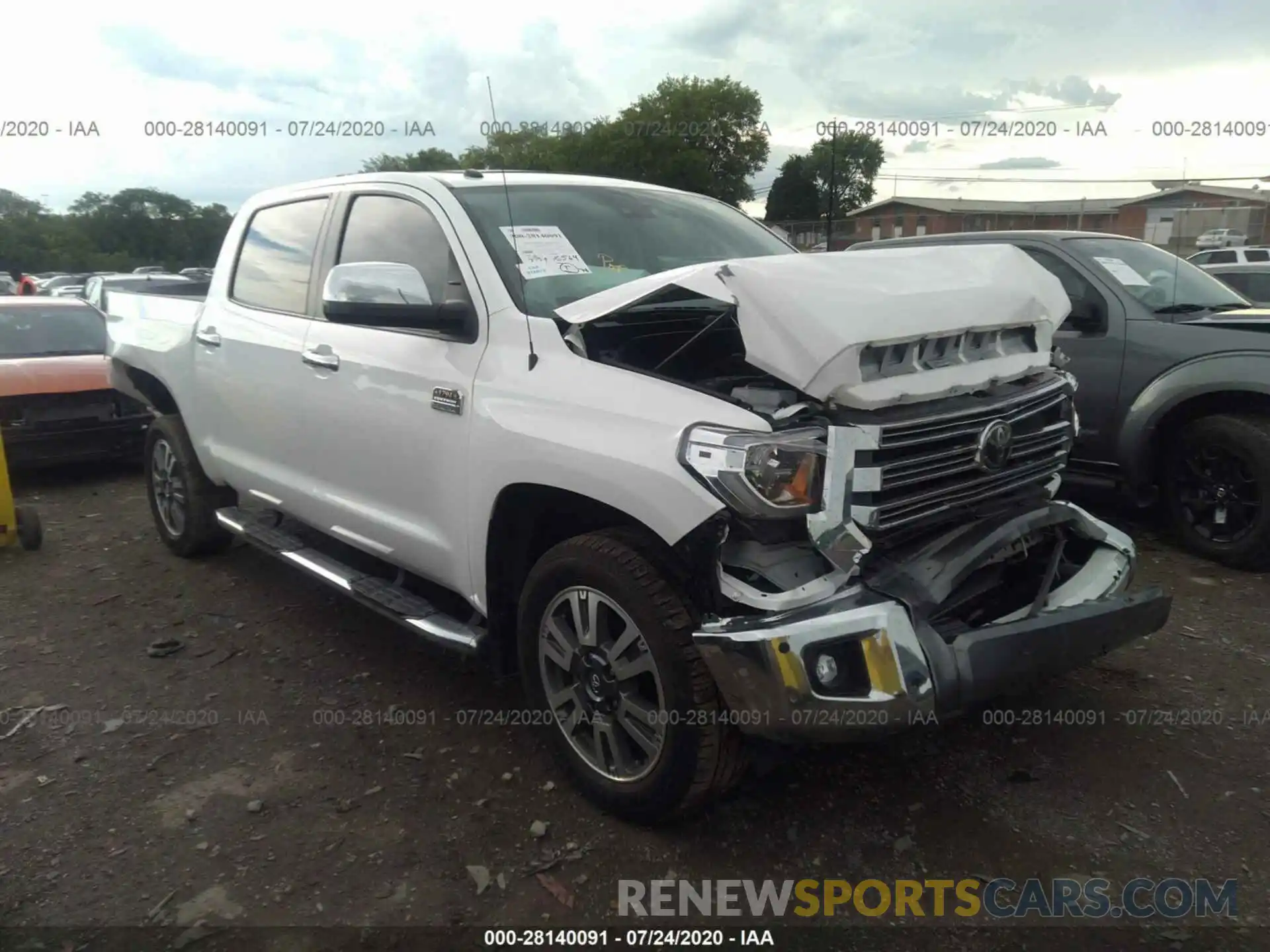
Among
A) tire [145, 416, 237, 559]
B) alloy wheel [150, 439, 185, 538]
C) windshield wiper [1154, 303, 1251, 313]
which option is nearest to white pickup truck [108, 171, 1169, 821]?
tire [145, 416, 237, 559]

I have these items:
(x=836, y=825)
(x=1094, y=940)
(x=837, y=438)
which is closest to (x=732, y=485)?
(x=837, y=438)

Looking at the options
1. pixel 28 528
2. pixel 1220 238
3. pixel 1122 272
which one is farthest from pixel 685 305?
pixel 1220 238

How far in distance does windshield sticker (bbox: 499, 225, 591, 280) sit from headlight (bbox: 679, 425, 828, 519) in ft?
3.45

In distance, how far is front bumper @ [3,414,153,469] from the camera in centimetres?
681

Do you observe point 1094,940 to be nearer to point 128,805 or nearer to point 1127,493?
point 128,805

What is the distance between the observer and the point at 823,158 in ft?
125

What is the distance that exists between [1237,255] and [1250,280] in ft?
33.2

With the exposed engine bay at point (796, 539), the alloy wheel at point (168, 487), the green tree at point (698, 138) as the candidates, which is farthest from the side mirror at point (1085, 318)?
the green tree at point (698, 138)

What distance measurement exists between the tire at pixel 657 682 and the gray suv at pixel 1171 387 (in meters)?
2.91

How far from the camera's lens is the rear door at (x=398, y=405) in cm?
311

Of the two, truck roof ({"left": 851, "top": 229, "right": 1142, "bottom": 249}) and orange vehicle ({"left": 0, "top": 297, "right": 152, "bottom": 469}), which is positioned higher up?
truck roof ({"left": 851, "top": 229, "right": 1142, "bottom": 249})

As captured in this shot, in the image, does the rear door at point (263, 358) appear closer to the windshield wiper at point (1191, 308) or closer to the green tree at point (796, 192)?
the windshield wiper at point (1191, 308)

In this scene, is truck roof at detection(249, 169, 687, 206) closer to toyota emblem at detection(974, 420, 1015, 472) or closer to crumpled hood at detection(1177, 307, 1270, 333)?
Result: toyota emblem at detection(974, 420, 1015, 472)

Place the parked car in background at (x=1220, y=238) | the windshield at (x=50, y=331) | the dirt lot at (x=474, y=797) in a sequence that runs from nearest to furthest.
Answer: the dirt lot at (x=474, y=797) → the windshield at (x=50, y=331) → the parked car in background at (x=1220, y=238)
